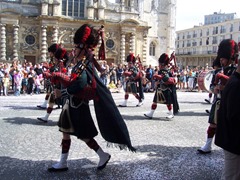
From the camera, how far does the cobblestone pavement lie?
512cm

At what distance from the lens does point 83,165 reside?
18.0 ft

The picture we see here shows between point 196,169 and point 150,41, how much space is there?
38.6 m

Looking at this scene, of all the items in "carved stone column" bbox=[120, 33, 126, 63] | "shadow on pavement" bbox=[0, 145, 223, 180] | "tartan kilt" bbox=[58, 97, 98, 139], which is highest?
"carved stone column" bbox=[120, 33, 126, 63]

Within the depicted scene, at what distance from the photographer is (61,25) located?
3356 cm

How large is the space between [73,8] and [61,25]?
111 inches

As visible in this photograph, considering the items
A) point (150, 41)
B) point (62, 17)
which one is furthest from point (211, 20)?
point (62, 17)

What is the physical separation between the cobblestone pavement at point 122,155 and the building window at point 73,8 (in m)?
27.2

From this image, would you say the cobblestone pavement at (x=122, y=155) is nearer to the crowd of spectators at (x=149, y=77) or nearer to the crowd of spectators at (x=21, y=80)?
the crowd of spectators at (x=21, y=80)

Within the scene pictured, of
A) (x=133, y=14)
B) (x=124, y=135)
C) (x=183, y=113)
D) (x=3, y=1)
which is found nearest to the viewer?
(x=124, y=135)

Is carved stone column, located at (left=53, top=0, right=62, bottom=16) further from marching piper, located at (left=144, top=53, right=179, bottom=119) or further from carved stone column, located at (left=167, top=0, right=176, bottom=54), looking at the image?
marching piper, located at (left=144, top=53, right=179, bottom=119)

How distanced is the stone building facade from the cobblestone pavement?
2479cm

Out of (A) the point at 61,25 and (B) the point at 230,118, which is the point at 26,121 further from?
(A) the point at 61,25

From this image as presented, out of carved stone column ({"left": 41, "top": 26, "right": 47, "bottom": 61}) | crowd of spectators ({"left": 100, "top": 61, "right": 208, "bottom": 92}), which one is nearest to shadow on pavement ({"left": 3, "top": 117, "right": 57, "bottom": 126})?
crowd of spectators ({"left": 100, "top": 61, "right": 208, "bottom": 92})

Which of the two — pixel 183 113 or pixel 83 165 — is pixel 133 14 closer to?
pixel 183 113
